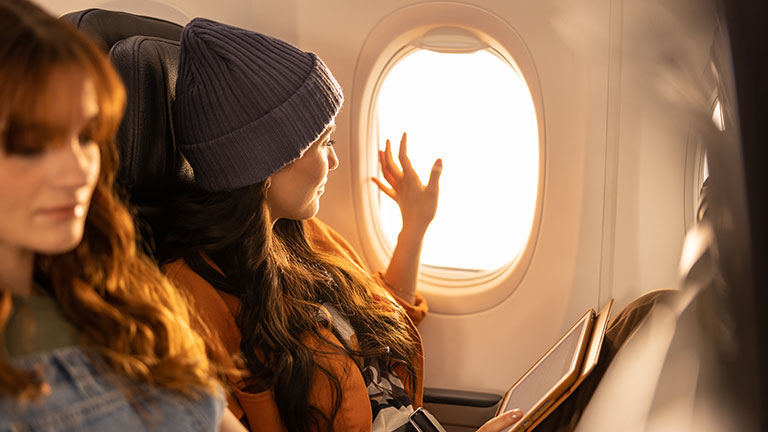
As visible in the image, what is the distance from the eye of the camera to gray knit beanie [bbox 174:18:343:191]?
1.34 metres

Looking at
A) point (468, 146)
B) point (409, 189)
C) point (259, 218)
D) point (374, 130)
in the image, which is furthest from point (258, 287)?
point (468, 146)

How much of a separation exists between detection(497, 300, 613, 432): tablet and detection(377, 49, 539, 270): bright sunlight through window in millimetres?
530

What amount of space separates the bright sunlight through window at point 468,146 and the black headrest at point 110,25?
0.77 metres

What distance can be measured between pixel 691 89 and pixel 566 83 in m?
0.86

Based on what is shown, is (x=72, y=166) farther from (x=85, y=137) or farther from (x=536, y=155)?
(x=536, y=155)

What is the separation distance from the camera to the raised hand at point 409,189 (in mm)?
2035

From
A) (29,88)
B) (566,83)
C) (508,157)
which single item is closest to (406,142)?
(508,157)

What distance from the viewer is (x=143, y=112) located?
134 cm

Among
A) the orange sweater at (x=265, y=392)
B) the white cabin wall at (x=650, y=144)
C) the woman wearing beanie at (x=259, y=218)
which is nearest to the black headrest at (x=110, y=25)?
the woman wearing beanie at (x=259, y=218)

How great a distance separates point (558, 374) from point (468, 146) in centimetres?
103

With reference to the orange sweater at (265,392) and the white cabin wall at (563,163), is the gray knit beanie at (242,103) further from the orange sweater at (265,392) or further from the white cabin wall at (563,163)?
the white cabin wall at (563,163)

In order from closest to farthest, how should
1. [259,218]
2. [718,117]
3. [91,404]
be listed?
[718,117], [91,404], [259,218]

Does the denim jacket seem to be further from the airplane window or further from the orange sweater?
the airplane window

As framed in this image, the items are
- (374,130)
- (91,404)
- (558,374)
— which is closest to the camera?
(91,404)
